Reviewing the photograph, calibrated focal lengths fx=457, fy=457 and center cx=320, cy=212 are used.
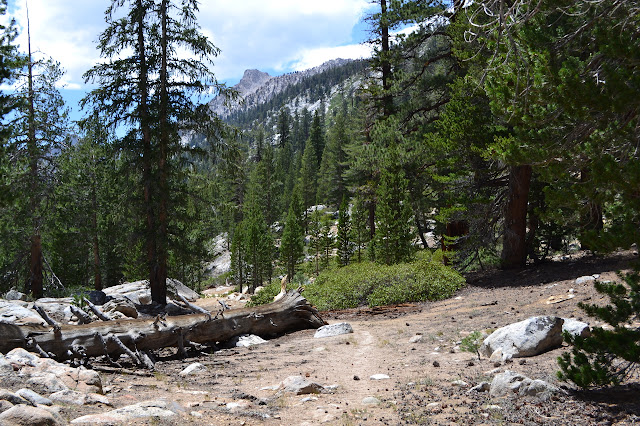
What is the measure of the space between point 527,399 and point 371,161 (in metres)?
16.8

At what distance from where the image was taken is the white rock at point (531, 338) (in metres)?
5.97

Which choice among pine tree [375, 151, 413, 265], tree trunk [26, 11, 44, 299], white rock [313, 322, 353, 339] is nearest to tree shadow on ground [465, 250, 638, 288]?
white rock [313, 322, 353, 339]

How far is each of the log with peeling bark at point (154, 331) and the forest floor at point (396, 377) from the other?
0.48 metres

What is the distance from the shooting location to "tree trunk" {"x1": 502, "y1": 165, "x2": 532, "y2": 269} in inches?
526

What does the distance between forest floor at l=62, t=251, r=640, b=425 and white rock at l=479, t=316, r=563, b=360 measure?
0.43 ft

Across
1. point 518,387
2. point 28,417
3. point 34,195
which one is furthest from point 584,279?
point 34,195

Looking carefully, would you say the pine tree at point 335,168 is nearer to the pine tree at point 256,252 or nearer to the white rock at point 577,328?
the pine tree at point 256,252

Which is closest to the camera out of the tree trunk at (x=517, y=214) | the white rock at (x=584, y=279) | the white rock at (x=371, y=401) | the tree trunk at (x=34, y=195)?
the white rock at (x=371, y=401)

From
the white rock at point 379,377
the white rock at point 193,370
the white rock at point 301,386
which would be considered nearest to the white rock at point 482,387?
the white rock at point 379,377

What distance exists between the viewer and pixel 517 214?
44.5 ft

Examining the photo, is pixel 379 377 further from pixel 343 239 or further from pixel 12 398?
pixel 343 239

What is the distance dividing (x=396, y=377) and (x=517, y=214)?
9.07m

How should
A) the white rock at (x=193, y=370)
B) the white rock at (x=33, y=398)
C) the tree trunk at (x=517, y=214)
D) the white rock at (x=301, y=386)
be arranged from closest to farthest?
the white rock at (x=33, y=398) < the white rock at (x=301, y=386) < the white rock at (x=193, y=370) < the tree trunk at (x=517, y=214)

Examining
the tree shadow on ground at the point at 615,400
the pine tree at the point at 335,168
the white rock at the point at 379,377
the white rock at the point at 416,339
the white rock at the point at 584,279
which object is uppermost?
the pine tree at the point at 335,168
